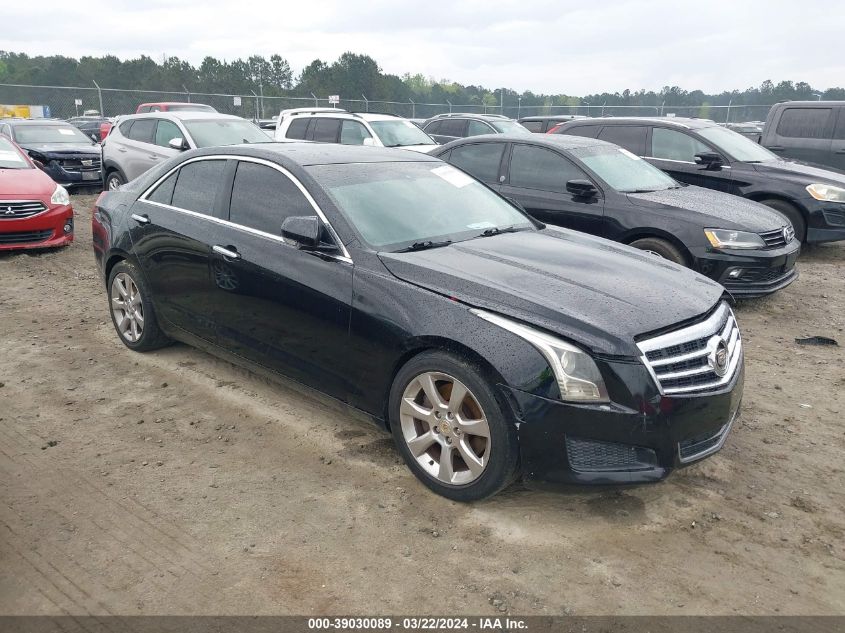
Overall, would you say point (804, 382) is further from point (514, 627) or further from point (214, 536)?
point (214, 536)

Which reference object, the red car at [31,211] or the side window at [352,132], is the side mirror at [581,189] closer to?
the red car at [31,211]

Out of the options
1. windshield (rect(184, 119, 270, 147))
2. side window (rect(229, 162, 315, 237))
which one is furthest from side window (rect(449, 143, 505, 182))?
windshield (rect(184, 119, 270, 147))

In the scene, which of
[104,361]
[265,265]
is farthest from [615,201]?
[104,361]

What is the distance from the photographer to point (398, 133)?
13.5m

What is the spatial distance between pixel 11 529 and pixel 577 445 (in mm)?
2652

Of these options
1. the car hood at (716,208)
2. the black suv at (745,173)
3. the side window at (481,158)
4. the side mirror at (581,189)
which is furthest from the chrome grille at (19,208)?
the black suv at (745,173)

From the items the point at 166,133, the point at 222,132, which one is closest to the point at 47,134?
the point at 166,133

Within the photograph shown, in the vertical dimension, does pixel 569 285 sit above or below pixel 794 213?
above

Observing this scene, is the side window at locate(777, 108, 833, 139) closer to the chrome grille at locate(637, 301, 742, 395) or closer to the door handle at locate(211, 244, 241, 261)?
the chrome grille at locate(637, 301, 742, 395)

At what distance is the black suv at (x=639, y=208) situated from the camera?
684 cm

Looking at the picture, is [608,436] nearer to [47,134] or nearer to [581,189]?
[581,189]

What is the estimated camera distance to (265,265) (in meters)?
4.32

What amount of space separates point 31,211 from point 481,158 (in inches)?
223

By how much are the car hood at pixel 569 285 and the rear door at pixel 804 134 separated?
9.57 m
